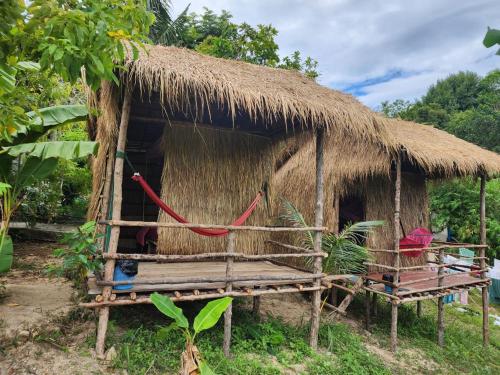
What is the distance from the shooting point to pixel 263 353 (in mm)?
3578

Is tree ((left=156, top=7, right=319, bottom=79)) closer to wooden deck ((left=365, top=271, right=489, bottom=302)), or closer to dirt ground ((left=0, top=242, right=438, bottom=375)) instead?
wooden deck ((left=365, top=271, right=489, bottom=302))

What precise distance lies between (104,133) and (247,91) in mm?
1916

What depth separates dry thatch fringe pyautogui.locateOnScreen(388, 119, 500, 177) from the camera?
5277 millimetres

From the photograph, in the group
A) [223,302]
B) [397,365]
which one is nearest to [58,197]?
[223,302]

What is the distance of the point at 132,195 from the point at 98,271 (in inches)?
119

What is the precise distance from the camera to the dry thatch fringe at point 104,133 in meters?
3.22

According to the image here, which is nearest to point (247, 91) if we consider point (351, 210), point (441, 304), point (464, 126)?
point (351, 210)

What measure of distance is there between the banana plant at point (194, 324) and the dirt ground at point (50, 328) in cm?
103

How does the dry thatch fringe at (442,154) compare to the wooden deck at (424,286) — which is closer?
the wooden deck at (424,286)

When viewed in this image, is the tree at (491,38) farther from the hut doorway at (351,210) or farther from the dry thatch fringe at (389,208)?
the hut doorway at (351,210)

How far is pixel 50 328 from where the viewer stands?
10.5 feet

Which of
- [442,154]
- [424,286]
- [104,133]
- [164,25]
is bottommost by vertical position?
[424,286]

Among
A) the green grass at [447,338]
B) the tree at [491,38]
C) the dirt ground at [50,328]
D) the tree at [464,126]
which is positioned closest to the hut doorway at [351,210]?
the green grass at [447,338]

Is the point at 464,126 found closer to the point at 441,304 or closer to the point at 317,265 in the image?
the point at 441,304
